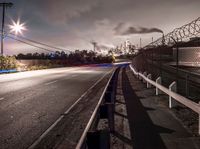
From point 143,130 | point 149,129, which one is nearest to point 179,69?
point 149,129

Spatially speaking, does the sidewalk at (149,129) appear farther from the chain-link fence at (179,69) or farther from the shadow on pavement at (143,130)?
the chain-link fence at (179,69)

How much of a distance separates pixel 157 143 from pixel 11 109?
6.28 metres

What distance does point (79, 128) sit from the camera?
296 inches

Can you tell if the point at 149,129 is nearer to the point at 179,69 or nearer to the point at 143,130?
the point at 143,130

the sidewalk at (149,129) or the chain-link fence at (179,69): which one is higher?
the chain-link fence at (179,69)

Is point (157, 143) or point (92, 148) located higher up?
point (92, 148)

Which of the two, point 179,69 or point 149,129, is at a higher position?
point 179,69

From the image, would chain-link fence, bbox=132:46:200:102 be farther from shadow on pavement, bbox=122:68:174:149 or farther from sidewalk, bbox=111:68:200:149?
shadow on pavement, bbox=122:68:174:149

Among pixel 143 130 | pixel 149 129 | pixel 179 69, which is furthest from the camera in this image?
pixel 179 69

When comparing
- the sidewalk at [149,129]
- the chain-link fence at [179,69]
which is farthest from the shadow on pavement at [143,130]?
the chain-link fence at [179,69]

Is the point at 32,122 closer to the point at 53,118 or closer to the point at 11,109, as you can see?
the point at 53,118

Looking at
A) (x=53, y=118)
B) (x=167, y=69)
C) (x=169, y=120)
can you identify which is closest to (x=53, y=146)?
(x=53, y=118)

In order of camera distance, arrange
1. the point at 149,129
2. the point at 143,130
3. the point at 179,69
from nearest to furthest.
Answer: the point at 143,130
the point at 149,129
the point at 179,69

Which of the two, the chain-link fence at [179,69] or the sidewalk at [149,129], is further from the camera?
the chain-link fence at [179,69]
